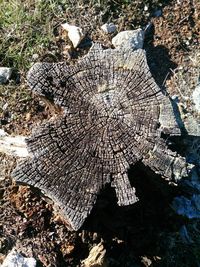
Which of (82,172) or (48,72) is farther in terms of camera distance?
(48,72)

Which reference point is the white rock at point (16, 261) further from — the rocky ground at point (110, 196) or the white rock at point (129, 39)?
the white rock at point (129, 39)

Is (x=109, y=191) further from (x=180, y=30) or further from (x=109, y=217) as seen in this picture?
(x=180, y=30)

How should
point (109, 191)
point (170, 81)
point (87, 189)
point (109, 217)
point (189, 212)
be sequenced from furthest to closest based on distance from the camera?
1. point (170, 81)
2. point (189, 212)
3. point (109, 217)
4. point (109, 191)
5. point (87, 189)


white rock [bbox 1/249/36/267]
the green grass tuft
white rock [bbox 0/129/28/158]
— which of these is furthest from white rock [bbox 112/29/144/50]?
white rock [bbox 1/249/36/267]

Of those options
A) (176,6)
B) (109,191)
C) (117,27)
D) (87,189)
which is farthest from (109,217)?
(176,6)

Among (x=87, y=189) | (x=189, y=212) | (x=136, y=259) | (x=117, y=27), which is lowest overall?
(x=136, y=259)

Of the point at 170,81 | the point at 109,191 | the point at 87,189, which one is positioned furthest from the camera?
the point at 170,81

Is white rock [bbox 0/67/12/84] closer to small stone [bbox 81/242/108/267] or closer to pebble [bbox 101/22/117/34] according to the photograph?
pebble [bbox 101/22/117/34]
